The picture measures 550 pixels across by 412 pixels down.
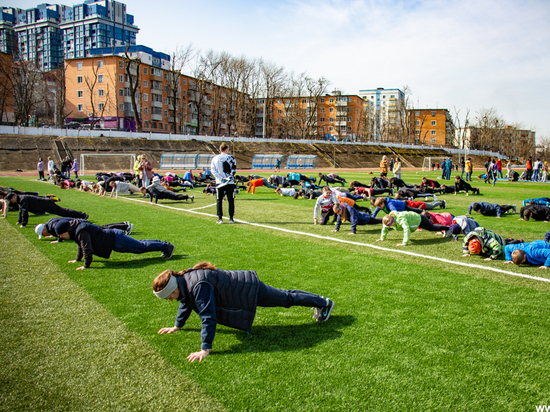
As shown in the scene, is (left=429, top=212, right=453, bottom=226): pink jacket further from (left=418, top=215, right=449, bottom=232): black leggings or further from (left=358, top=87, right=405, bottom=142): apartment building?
→ (left=358, top=87, right=405, bottom=142): apartment building

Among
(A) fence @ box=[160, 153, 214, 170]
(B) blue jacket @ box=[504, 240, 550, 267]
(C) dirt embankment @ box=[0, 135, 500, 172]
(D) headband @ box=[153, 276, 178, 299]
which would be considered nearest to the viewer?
(D) headband @ box=[153, 276, 178, 299]

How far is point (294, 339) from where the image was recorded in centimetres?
396

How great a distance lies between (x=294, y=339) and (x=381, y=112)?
14040 cm

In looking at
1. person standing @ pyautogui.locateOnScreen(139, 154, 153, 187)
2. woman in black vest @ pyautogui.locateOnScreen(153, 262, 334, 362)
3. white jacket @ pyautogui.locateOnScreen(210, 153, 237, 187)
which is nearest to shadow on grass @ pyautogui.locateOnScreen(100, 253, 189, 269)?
woman in black vest @ pyautogui.locateOnScreen(153, 262, 334, 362)

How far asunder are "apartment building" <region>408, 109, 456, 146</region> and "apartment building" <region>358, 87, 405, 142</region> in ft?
21.6

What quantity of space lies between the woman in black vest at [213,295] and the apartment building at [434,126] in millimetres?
110871

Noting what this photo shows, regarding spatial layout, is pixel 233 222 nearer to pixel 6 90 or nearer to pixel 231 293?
pixel 231 293

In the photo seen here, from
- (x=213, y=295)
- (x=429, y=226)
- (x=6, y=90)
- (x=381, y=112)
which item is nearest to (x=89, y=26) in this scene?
(x=6, y=90)

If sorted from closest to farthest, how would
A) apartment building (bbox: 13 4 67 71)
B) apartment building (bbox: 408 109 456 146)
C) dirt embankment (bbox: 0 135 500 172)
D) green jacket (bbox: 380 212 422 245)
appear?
green jacket (bbox: 380 212 422 245), dirt embankment (bbox: 0 135 500 172), apartment building (bbox: 408 109 456 146), apartment building (bbox: 13 4 67 71)

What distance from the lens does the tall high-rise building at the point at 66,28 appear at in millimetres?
135375

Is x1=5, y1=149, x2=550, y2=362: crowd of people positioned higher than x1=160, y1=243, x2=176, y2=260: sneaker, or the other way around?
x1=5, y1=149, x2=550, y2=362: crowd of people

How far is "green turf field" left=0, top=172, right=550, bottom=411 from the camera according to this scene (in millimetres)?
3047

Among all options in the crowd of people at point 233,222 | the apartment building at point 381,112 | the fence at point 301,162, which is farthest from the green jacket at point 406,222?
the apartment building at point 381,112

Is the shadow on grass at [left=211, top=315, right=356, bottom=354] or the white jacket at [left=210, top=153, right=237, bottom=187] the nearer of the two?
the shadow on grass at [left=211, top=315, right=356, bottom=354]
